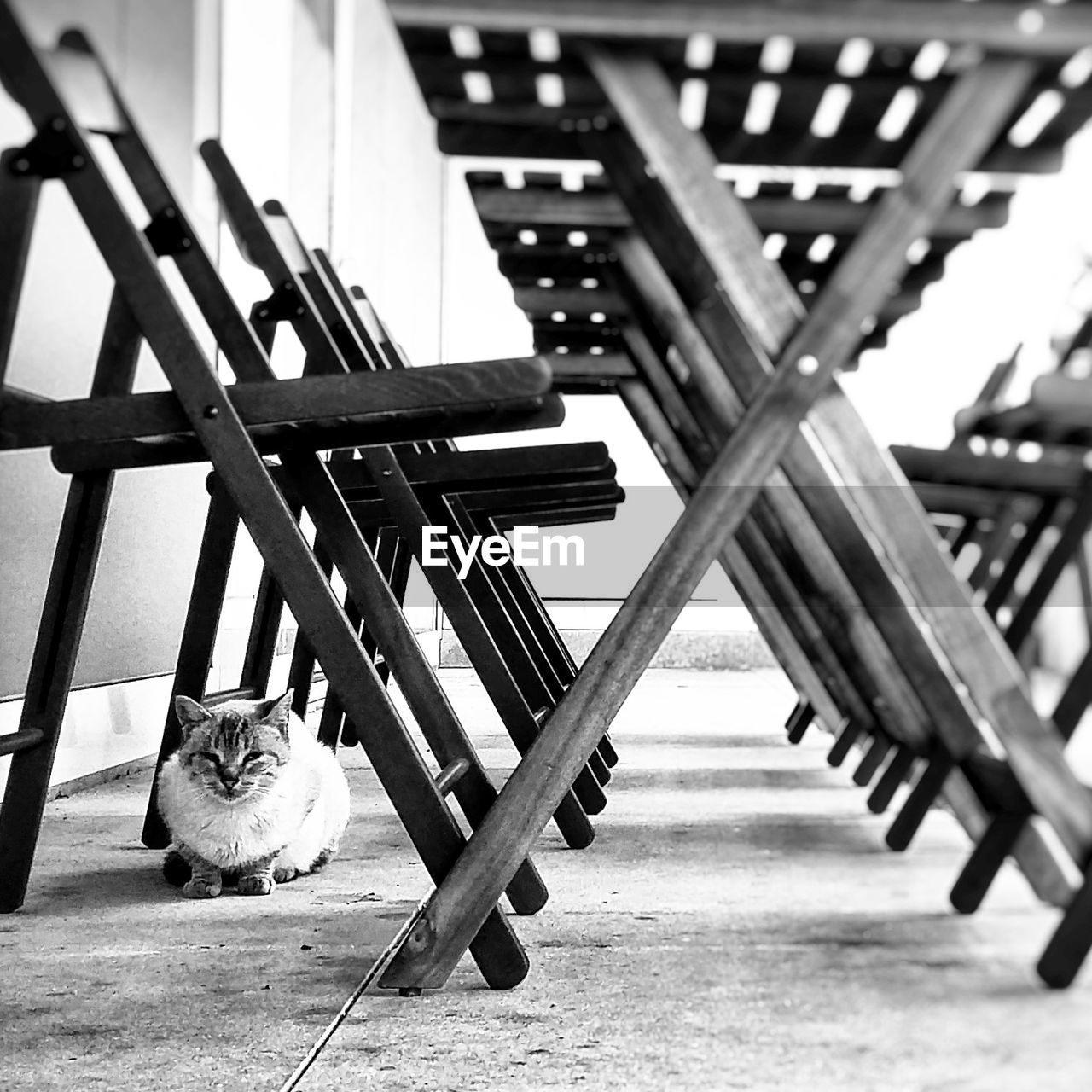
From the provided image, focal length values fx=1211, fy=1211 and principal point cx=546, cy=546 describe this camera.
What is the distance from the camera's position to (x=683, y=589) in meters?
0.78

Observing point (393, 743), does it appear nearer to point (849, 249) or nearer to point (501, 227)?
point (849, 249)

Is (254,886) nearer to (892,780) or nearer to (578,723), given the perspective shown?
(578,723)

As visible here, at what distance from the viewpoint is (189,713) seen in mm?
1234

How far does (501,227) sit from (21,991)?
77cm

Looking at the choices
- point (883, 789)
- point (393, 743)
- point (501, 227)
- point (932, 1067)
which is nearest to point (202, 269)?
point (501, 227)

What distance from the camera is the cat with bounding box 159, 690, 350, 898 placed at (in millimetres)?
1128

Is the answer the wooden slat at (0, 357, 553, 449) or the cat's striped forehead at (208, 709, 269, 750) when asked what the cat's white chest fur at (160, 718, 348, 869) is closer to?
the cat's striped forehead at (208, 709, 269, 750)

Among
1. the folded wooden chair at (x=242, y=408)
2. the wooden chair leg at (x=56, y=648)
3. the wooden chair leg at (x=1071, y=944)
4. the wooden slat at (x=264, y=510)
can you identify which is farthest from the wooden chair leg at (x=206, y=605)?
the wooden chair leg at (x=1071, y=944)

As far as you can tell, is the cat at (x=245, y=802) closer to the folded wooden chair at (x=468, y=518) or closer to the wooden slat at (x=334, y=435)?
the folded wooden chair at (x=468, y=518)

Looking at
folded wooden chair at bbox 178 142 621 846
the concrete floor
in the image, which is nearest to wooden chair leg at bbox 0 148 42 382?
folded wooden chair at bbox 178 142 621 846

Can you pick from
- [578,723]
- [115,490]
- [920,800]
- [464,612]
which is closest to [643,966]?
[578,723]

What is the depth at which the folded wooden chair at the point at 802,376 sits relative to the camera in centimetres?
50

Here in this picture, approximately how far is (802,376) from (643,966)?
1.31 ft

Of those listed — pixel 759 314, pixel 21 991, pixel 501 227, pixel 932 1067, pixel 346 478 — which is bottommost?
pixel 21 991
